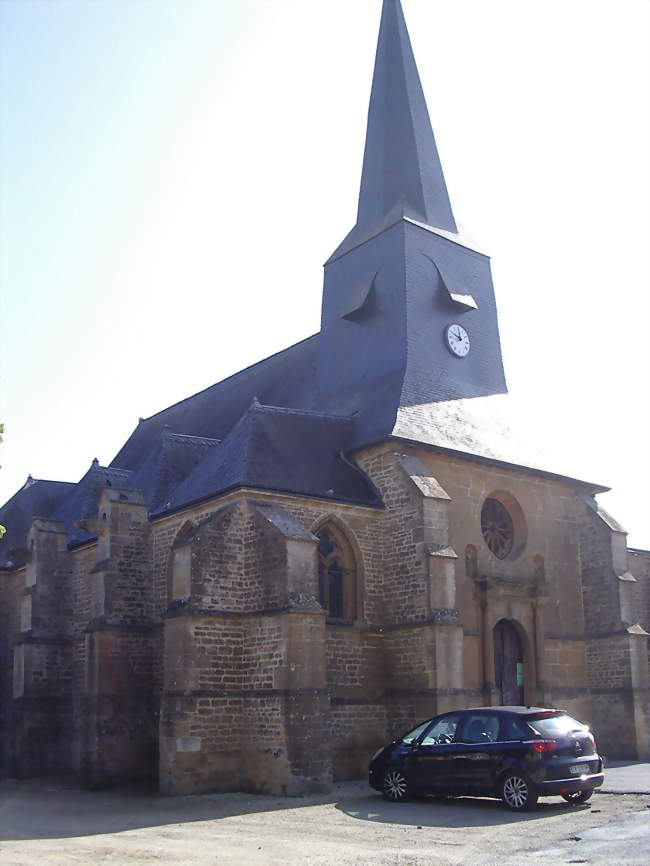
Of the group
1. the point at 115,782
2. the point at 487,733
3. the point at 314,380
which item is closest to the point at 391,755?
the point at 487,733

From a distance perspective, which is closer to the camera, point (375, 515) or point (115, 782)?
point (115, 782)

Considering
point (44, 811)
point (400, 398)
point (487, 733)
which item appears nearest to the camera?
point (487, 733)

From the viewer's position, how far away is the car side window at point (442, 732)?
504 inches

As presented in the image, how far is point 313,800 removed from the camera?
14.4 m

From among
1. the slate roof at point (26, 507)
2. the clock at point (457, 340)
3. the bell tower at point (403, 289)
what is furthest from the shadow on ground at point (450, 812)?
the slate roof at point (26, 507)

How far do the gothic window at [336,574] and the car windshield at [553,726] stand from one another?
21.8 feet

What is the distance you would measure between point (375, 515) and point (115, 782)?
721 cm

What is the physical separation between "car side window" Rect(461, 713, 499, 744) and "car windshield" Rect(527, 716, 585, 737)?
51 cm

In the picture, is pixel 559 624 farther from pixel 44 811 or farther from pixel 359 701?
pixel 44 811

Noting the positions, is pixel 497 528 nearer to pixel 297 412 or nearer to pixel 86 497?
pixel 297 412

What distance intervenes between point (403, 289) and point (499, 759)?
13.5m

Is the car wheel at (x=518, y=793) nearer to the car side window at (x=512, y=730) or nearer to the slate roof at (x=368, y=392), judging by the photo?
the car side window at (x=512, y=730)

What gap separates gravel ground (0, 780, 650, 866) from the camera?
9211 mm

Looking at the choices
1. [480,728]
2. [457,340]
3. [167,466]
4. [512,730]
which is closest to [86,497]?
[167,466]
